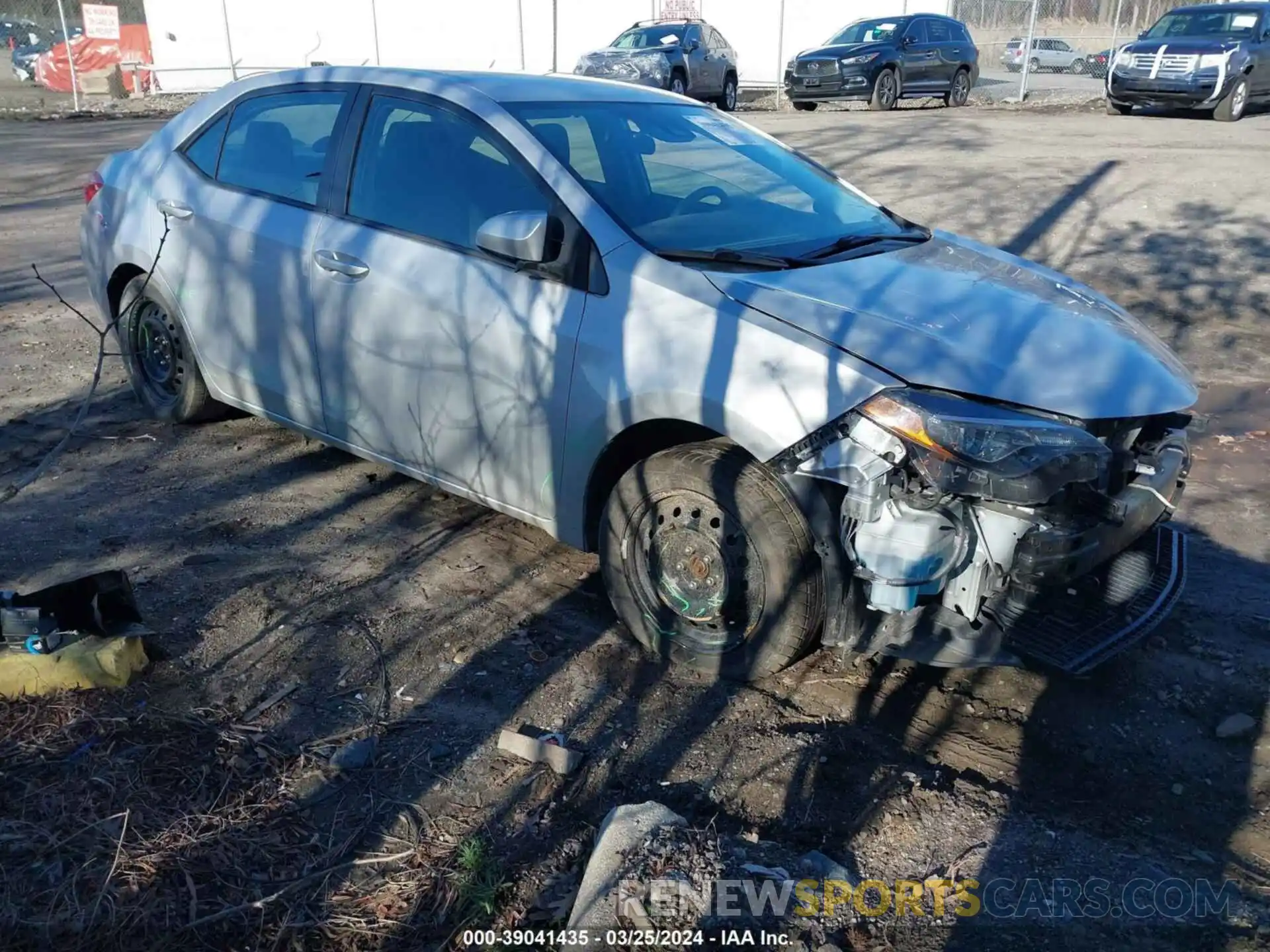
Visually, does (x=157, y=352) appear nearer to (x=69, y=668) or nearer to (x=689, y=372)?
(x=69, y=668)

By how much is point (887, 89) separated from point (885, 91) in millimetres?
52

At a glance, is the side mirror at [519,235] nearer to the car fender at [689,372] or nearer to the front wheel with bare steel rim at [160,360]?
the car fender at [689,372]

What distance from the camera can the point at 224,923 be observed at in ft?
8.62

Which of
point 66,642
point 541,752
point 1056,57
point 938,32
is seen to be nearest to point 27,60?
point 938,32

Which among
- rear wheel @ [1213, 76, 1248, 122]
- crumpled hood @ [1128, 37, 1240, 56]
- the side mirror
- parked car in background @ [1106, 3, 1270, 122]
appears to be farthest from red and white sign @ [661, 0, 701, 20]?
the side mirror

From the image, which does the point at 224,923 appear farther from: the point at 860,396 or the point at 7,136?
the point at 7,136

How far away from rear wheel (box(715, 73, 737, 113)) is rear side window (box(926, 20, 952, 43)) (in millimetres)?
4428

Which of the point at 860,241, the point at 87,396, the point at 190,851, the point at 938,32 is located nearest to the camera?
the point at 190,851

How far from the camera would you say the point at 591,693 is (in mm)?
3654

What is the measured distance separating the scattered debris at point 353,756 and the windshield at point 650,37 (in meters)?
21.8

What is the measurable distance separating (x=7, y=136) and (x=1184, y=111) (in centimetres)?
1993

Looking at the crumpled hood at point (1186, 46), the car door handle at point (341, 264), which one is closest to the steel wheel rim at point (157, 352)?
the car door handle at point (341, 264)

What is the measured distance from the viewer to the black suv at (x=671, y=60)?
73.6 ft

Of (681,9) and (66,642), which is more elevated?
(681,9)
